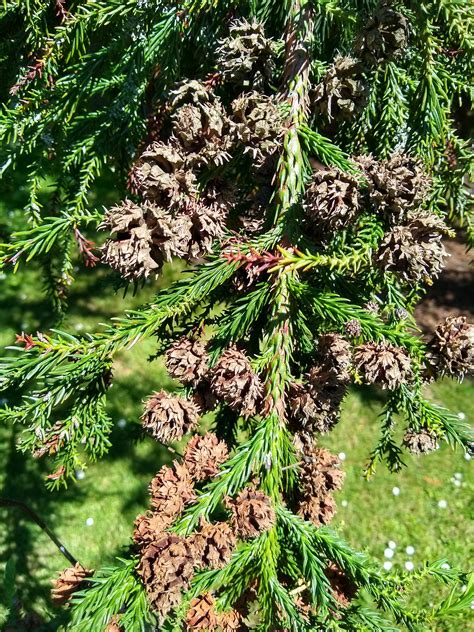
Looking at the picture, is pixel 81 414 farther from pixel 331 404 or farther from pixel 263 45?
pixel 263 45

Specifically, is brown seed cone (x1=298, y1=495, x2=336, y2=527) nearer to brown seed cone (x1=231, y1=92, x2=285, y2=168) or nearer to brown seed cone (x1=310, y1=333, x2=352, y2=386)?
brown seed cone (x1=310, y1=333, x2=352, y2=386)

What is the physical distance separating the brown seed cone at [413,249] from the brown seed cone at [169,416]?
577 millimetres

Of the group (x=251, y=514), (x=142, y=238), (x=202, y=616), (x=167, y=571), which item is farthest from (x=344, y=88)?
(x=202, y=616)

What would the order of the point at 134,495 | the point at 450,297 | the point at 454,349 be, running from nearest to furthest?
the point at 454,349 → the point at 134,495 → the point at 450,297

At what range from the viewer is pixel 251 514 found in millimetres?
1249

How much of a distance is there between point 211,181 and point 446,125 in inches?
29.7

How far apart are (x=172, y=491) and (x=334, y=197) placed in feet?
2.52

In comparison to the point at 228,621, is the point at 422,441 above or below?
above

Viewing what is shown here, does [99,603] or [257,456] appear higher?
[257,456]

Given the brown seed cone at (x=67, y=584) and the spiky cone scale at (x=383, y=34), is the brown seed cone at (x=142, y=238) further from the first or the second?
the brown seed cone at (x=67, y=584)

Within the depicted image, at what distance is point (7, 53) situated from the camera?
2.19m

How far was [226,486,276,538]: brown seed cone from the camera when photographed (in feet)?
A: 4.05

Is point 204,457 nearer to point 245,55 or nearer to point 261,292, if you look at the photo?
point 261,292

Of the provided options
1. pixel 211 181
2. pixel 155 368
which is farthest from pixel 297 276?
pixel 155 368
